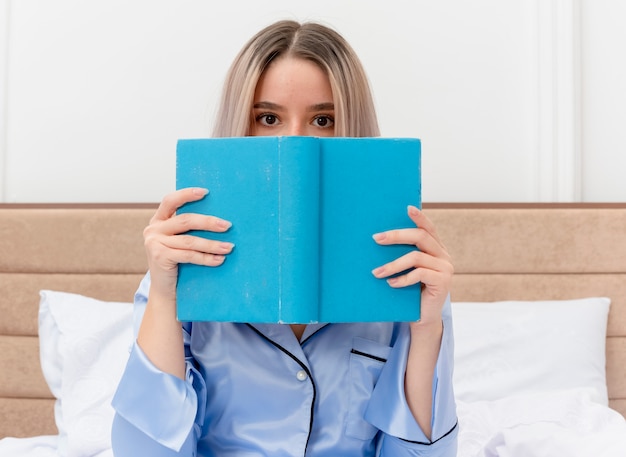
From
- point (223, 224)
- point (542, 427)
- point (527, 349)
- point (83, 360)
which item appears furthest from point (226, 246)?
point (527, 349)

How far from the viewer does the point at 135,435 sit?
0.99 m

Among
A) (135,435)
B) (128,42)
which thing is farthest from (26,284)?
(135,435)

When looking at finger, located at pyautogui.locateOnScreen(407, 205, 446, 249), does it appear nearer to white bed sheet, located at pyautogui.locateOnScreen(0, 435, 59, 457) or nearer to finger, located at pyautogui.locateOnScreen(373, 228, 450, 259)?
finger, located at pyautogui.locateOnScreen(373, 228, 450, 259)

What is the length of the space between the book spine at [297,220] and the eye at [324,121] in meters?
0.23

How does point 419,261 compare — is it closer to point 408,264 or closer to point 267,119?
point 408,264

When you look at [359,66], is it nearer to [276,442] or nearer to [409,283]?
[409,283]

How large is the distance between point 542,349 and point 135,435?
1.00m

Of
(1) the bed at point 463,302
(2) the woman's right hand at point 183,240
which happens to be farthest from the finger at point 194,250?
(1) the bed at point 463,302

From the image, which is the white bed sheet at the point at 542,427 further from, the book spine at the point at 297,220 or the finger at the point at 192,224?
the finger at the point at 192,224

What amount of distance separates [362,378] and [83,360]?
79 cm

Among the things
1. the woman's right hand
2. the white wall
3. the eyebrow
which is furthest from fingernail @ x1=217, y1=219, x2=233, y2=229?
the white wall

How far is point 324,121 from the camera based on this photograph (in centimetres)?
106

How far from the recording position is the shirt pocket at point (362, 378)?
1037 millimetres

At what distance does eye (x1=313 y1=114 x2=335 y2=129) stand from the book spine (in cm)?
23
